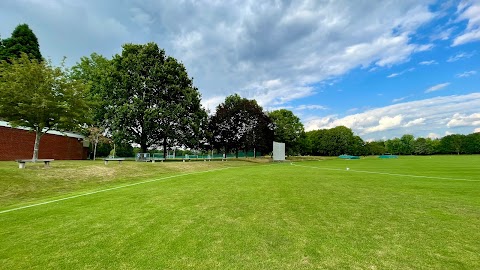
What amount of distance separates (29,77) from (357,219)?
21.6m

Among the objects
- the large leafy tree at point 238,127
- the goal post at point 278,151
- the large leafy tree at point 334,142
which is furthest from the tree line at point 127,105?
the large leafy tree at point 334,142

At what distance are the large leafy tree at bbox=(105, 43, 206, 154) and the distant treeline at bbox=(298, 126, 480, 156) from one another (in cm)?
4630

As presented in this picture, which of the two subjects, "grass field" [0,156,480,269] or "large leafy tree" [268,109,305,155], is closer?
"grass field" [0,156,480,269]

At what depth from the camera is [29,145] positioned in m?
26.2

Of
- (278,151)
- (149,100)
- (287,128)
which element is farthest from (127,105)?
(287,128)

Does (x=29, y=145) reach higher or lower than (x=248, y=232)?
higher

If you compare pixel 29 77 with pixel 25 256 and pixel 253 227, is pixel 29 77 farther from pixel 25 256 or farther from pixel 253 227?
pixel 253 227

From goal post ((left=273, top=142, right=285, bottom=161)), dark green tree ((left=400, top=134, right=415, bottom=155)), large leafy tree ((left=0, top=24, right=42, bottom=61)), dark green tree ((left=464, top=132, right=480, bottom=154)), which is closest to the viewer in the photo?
large leafy tree ((left=0, top=24, right=42, bottom=61))

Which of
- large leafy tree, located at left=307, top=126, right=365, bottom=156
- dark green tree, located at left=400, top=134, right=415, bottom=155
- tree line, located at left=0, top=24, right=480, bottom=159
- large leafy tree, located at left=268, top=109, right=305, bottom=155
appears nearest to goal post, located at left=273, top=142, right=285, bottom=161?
tree line, located at left=0, top=24, right=480, bottom=159

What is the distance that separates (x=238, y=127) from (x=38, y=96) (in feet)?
110

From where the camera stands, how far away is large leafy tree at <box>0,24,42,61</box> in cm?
3569

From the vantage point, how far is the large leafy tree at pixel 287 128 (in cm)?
6372

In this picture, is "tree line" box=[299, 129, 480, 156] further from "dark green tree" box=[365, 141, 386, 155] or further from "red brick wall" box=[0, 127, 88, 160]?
"red brick wall" box=[0, 127, 88, 160]

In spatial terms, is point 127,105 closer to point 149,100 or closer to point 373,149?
point 149,100
